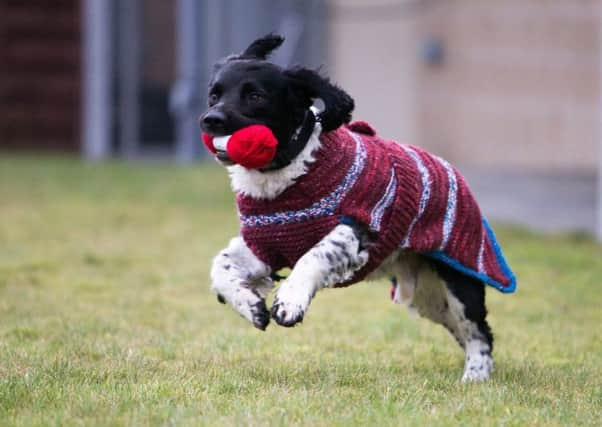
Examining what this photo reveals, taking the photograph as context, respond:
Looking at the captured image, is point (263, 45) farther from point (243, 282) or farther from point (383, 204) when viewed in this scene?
point (243, 282)

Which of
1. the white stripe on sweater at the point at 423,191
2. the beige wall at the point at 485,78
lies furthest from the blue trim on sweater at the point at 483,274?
the beige wall at the point at 485,78

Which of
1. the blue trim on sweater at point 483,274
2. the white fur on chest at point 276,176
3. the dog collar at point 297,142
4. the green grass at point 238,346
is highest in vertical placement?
the dog collar at point 297,142

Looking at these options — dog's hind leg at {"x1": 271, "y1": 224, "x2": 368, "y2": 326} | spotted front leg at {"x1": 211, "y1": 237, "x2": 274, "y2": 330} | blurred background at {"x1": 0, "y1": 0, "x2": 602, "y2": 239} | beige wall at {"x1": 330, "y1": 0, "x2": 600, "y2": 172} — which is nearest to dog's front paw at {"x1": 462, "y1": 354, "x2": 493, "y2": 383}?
dog's hind leg at {"x1": 271, "y1": 224, "x2": 368, "y2": 326}

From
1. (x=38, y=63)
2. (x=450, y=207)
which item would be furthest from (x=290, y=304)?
(x=38, y=63)

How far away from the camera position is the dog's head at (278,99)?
A: 4098 millimetres

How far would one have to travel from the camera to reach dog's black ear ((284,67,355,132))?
417 cm

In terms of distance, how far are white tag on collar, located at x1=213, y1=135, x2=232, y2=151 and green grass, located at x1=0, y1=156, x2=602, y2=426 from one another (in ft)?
2.91

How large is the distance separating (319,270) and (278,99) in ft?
2.24

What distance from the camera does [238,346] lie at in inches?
196

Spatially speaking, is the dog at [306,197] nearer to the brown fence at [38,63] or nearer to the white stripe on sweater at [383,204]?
the white stripe on sweater at [383,204]

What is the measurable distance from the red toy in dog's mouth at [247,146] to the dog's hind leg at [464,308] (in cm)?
113

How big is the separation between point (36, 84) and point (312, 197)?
15431 millimetres

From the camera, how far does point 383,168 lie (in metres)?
4.33

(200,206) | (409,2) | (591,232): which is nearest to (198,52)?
(200,206)
